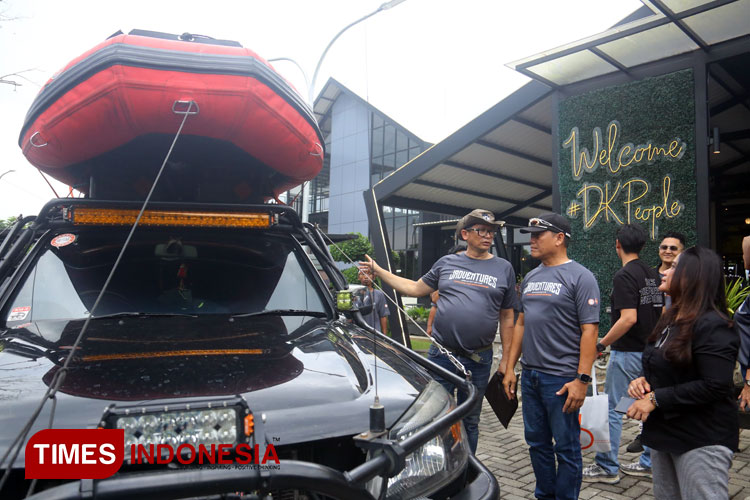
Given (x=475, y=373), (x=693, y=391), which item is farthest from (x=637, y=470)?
(x=693, y=391)

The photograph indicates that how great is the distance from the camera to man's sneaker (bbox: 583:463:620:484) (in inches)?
169

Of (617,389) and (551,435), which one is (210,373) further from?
(617,389)

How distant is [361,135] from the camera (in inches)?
1137

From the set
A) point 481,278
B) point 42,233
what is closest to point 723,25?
point 481,278

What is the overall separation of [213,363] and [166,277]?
119cm

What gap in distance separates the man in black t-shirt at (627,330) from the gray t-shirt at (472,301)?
0.97m

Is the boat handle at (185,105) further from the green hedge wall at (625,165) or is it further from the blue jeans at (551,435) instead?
the green hedge wall at (625,165)

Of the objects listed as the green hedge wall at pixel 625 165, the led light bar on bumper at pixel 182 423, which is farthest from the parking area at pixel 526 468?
the led light bar on bumper at pixel 182 423

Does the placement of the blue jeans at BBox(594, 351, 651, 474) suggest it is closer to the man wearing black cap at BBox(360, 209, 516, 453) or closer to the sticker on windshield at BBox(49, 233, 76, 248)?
the man wearing black cap at BBox(360, 209, 516, 453)

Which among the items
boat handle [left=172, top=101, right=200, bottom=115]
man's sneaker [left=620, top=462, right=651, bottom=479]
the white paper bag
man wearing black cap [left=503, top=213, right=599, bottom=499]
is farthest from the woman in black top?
boat handle [left=172, top=101, right=200, bottom=115]

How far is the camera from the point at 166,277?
310cm

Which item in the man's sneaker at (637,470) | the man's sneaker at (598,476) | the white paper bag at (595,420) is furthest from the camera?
the man's sneaker at (637,470)

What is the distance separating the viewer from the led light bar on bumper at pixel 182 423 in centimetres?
157

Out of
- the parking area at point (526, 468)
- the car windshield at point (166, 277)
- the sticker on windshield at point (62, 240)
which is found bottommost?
the parking area at point (526, 468)
